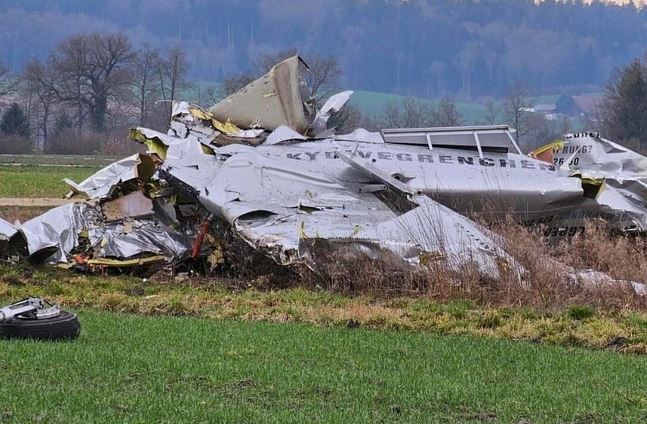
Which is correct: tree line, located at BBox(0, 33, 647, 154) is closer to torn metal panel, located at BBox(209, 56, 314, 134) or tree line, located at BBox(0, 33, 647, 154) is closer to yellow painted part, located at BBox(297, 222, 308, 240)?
torn metal panel, located at BBox(209, 56, 314, 134)

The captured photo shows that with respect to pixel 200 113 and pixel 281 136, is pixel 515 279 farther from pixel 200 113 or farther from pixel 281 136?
pixel 200 113

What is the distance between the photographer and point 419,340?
32.0 feet

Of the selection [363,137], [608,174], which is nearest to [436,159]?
[363,137]

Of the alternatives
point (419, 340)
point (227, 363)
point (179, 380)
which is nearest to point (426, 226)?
point (419, 340)

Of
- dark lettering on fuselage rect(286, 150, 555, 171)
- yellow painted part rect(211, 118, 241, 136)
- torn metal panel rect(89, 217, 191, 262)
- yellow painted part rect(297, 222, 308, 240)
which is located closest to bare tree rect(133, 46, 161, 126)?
yellow painted part rect(211, 118, 241, 136)

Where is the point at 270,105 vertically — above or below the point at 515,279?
above

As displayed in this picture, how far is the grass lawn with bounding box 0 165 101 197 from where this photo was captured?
101 feet

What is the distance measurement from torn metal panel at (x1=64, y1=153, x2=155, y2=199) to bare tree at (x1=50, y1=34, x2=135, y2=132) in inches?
3379

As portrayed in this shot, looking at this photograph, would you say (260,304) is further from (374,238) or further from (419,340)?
(419,340)

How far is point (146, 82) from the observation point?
118562 millimetres

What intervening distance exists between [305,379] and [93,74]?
10627 cm

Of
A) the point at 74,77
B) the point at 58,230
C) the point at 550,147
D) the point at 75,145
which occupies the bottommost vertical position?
the point at 75,145

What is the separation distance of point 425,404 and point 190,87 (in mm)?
120270

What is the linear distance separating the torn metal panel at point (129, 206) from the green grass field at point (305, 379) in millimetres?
7505
